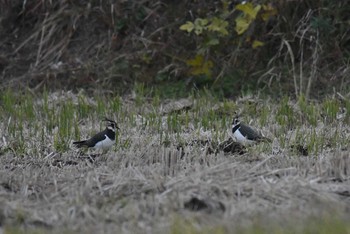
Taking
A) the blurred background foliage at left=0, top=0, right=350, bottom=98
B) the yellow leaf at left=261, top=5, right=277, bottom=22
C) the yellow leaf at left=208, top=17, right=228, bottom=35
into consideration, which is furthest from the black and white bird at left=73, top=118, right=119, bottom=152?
the yellow leaf at left=261, top=5, right=277, bottom=22

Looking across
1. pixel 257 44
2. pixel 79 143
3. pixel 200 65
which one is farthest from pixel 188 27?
pixel 79 143

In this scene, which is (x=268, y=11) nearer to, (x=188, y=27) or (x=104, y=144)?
(x=188, y=27)

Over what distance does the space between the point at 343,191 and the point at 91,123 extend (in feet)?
13.6

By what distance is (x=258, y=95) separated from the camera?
37.0 ft

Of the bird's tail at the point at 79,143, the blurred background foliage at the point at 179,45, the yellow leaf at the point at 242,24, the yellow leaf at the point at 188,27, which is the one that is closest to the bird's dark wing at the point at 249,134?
the bird's tail at the point at 79,143

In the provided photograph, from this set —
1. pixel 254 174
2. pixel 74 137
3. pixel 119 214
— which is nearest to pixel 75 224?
pixel 119 214

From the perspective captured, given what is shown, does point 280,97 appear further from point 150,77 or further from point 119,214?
point 119,214

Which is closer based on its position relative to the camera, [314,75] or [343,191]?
[343,191]

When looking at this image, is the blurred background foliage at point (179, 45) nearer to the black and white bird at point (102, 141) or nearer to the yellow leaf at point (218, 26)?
the yellow leaf at point (218, 26)

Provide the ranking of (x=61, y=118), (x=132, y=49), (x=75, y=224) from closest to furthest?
1. (x=75, y=224)
2. (x=61, y=118)
3. (x=132, y=49)

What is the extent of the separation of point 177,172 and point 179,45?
6.73 meters

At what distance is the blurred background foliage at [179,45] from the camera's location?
1225 centimetres

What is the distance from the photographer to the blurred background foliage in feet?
40.2

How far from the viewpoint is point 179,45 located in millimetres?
13266
